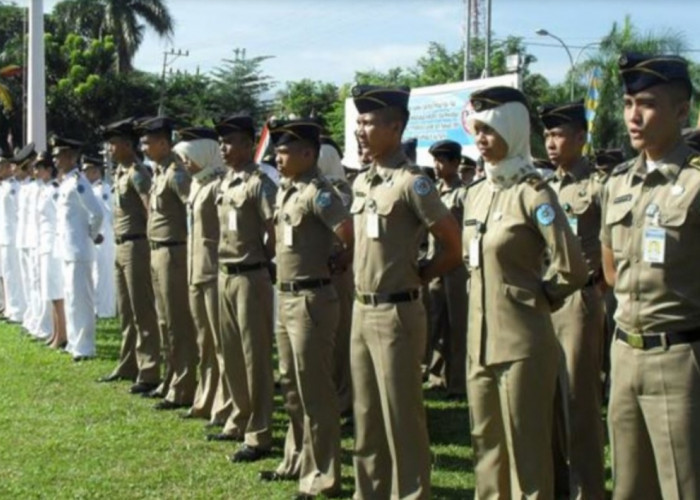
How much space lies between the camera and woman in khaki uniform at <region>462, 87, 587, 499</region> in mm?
4613

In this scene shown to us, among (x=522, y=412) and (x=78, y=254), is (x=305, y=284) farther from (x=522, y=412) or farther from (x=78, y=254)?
(x=78, y=254)

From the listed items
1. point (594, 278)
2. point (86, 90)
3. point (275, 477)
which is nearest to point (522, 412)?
point (594, 278)

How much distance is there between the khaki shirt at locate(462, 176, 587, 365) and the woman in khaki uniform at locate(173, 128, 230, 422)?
11.2 feet

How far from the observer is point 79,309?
11.4 meters

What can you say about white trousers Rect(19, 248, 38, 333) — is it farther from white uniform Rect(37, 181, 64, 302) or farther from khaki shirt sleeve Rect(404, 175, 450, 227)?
khaki shirt sleeve Rect(404, 175, 450, 227)

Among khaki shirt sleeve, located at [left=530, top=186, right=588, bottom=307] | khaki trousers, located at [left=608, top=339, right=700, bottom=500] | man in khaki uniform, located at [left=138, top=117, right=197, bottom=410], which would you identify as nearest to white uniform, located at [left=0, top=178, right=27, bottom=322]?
man in khaki uniform, located at [left=138, top=117, right=197, bottom=410]

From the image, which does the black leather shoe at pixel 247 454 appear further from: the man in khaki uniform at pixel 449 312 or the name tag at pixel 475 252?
the name tag at pixel 475 252

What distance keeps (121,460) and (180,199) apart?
240 centimetres

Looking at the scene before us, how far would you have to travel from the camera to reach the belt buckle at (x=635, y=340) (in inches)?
154

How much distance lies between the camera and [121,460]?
7184 millimetres

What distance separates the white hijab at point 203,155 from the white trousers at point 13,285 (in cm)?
763

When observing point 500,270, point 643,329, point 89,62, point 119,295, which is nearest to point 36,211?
point 119,295

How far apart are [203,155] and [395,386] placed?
3.53 metres

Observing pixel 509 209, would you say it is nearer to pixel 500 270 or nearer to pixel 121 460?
pixel 500 270
